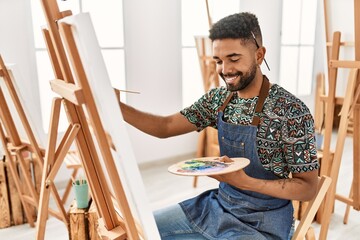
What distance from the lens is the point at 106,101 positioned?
→ 867 mm

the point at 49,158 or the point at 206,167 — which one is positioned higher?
the point at 206,167

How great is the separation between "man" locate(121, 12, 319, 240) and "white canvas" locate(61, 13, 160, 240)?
366 millimetres

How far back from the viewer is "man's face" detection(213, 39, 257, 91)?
1323mm

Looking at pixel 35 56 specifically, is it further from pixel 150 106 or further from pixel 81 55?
pixel 81 55

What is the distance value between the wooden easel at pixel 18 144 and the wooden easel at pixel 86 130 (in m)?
0.68

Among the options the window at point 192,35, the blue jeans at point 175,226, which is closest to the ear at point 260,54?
the blue jeans at point 175,226

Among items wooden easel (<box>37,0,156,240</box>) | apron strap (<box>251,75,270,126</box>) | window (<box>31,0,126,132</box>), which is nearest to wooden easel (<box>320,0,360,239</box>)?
apron strap (<box>251,75,270,126</box>)

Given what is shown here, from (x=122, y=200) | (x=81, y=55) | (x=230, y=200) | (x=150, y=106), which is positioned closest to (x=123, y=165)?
(x=122, y=200)

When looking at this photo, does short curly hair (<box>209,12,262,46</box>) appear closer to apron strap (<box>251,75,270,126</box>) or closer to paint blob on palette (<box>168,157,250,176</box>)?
apron strap (<box>251,75,270,126</box>)

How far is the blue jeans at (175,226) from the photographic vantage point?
1399mm

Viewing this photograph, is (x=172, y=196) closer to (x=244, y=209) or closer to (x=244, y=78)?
(x=244, y=209)

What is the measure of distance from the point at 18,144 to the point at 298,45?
4.59 meters

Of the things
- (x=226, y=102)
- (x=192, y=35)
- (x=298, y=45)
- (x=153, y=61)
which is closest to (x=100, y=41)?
(x=153, y=61)

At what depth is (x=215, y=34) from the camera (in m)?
1.36
